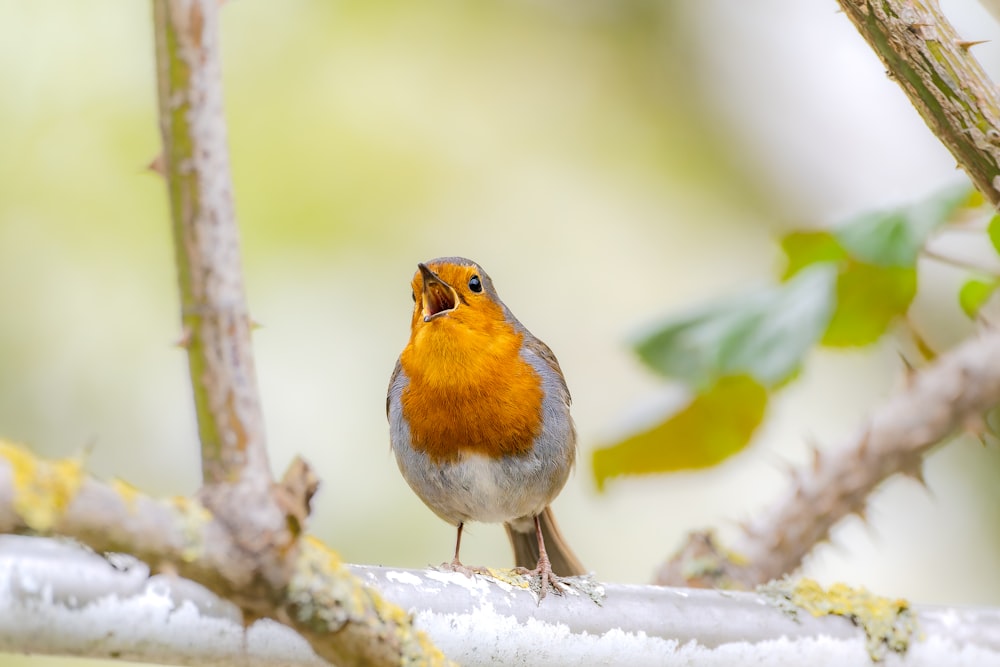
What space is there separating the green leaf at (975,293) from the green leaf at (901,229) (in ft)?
0.76

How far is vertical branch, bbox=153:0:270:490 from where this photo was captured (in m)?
1.18

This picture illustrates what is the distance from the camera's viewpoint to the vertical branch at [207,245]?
3.87 feet

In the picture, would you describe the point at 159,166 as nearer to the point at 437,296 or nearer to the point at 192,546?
the point at 192,546

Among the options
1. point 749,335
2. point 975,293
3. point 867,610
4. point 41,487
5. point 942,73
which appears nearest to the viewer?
point 41,487

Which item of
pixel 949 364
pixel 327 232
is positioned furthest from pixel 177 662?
pixel 327 232

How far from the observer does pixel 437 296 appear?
11.5 feet

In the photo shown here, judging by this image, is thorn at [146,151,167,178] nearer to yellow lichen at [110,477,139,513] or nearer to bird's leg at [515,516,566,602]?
yellow lichen at [110,477,139,513]

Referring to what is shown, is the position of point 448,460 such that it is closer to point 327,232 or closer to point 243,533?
point 243,533

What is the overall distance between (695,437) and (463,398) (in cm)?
108

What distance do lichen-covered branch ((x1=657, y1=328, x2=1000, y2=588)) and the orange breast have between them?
2.47 feet

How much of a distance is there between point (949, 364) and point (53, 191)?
513 cm

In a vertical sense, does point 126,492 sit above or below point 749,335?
above

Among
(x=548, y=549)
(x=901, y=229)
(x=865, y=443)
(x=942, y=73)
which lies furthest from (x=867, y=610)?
(x=548, y=549)

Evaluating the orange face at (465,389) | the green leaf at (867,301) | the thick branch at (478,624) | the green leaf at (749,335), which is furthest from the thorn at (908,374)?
the orange face at (465,389)
